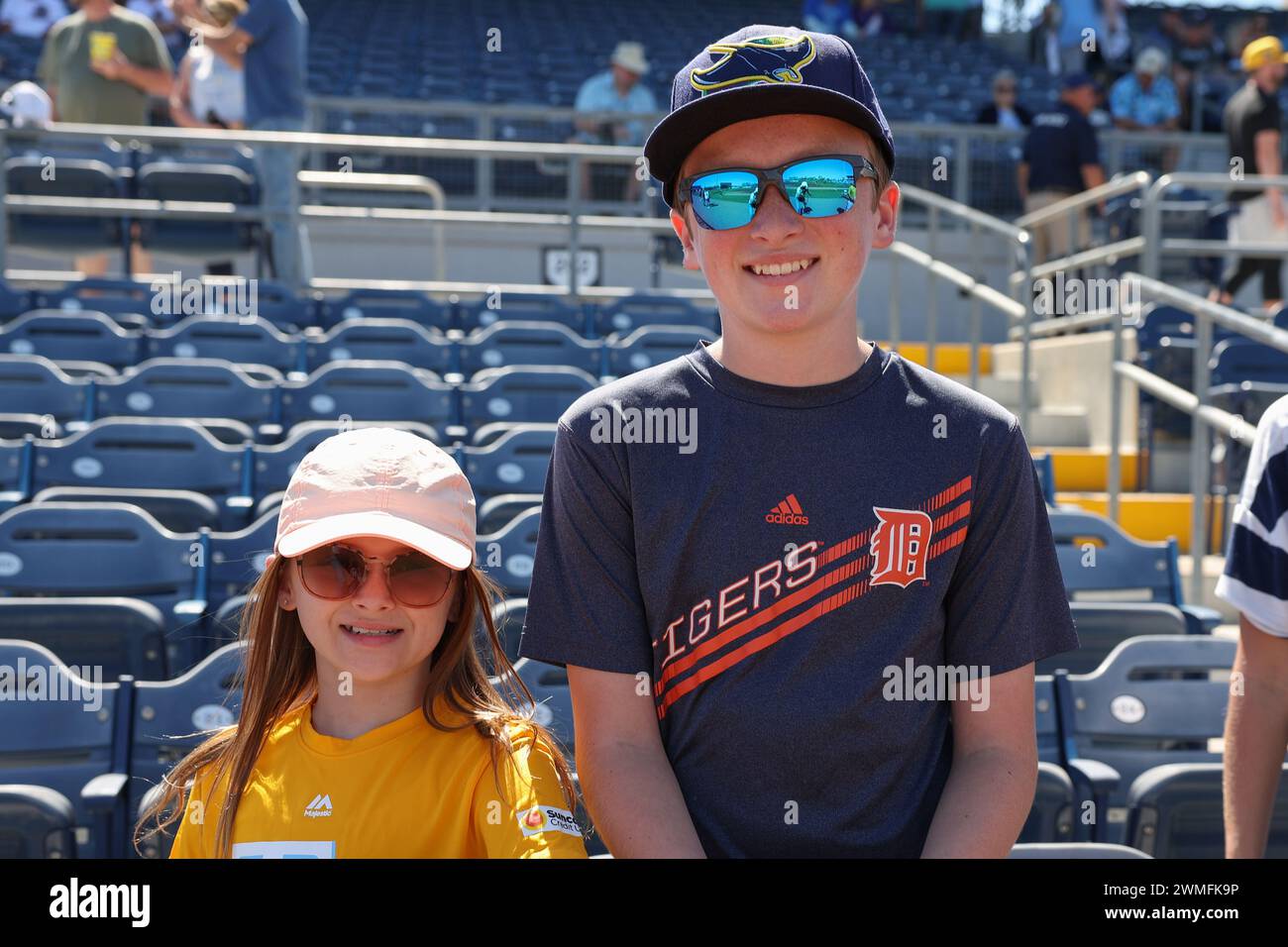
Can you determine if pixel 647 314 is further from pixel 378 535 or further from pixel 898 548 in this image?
pixel 898 548

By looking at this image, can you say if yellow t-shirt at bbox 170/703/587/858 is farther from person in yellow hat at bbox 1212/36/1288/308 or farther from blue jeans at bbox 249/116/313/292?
person in yellow hat at bbox 1212/36/1288/308

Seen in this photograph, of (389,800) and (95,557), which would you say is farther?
(95,557)

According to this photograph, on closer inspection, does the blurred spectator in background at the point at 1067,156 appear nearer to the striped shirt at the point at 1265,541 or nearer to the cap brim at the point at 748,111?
the striped shirt at the point at 1265,541

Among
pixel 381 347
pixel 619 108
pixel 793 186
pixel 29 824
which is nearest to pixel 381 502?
pixel 793 186

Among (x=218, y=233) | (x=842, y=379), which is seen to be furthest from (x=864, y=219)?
(x=218, y=233)

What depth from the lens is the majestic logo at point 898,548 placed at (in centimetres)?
146

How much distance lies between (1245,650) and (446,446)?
12.4ft

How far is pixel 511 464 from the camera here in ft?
15.8

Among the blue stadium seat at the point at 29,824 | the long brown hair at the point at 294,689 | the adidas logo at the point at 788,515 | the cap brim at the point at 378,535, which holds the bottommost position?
the blue stadium seat at the point at 29,824

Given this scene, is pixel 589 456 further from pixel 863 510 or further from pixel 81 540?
pixel 81 540

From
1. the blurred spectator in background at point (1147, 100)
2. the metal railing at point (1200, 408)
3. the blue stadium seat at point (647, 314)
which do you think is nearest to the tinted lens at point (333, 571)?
the metal railing at point (1200, 408)

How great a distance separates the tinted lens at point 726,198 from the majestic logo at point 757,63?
4.0 inches

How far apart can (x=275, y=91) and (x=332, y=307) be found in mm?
1642

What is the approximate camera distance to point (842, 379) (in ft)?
5.00
